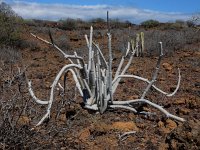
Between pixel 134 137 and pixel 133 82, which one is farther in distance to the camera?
pixel 133 82

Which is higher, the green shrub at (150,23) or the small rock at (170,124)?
the small rock at (170,124)

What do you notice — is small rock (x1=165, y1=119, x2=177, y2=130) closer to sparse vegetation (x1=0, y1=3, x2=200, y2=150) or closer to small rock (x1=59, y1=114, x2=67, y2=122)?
sparse vegetation (x1=0, y1=3, x2=200, y2=150)

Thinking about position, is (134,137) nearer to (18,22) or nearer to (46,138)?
(46,138)

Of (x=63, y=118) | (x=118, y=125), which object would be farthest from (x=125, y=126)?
(x=63, y=118)

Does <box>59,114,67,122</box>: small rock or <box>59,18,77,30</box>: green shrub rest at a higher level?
<box>59,114,67,122</box>: small rock

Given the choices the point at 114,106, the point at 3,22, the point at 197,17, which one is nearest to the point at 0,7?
the point at 3,22

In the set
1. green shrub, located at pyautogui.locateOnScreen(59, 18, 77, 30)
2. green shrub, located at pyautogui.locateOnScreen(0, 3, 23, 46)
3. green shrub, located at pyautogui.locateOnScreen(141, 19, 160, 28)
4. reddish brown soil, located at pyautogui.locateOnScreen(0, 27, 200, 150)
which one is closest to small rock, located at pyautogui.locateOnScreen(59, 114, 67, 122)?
reddish brown soil, located at pyautogui.locateOnScreen(0, 27, 200, 150)

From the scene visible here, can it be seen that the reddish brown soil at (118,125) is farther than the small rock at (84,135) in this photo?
No

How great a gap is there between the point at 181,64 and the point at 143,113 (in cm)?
441

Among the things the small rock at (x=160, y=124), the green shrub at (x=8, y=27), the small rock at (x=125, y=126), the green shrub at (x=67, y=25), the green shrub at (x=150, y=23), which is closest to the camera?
the small rock at (x=125, y=126)

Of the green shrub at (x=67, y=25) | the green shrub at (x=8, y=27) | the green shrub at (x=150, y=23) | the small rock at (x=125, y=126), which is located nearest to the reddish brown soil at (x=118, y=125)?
the small rock at (x=125, y=126)

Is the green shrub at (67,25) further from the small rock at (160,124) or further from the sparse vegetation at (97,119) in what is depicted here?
the small rock at (160,124)

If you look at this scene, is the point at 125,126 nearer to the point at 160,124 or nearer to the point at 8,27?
the point at 160,124

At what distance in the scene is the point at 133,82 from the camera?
7465 mm
